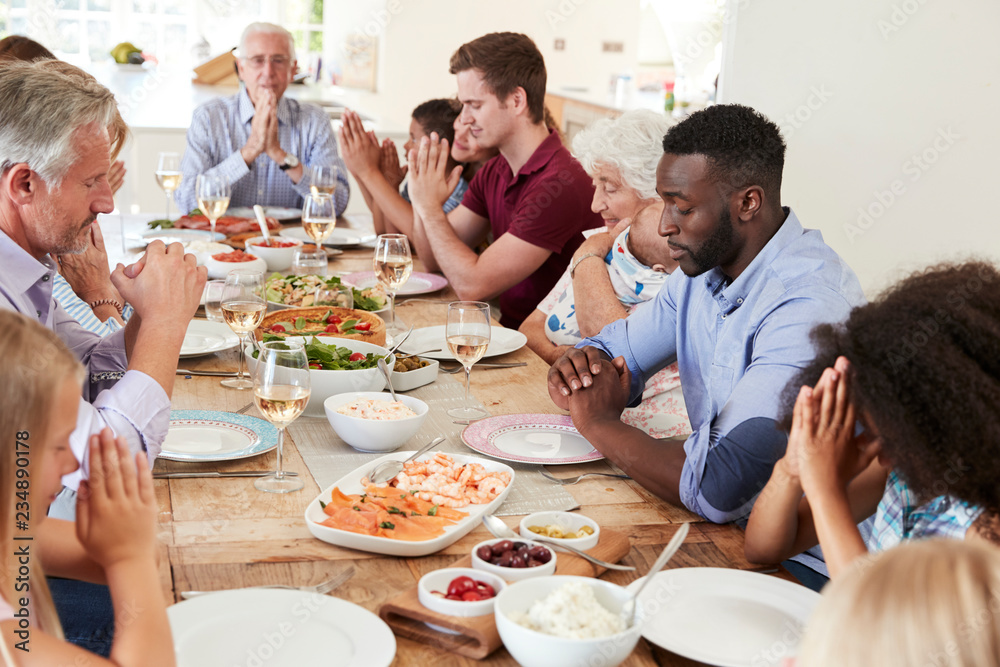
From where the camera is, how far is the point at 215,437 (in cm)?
155

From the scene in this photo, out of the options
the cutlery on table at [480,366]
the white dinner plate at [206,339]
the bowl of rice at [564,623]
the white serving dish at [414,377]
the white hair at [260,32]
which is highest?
the white hair at [260,32]

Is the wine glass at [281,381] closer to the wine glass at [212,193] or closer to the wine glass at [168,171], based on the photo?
the wine glass at [212,193]

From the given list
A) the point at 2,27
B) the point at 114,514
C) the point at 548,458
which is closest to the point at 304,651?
the point at 114,514

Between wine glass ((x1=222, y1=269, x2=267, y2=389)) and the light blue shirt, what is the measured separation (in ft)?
2.33

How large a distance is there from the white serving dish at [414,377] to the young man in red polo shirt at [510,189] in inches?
34.5

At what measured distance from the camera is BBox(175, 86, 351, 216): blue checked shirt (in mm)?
3910

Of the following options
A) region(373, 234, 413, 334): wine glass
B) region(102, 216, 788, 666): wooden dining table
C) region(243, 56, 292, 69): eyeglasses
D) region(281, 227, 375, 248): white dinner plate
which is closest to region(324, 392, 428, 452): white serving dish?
region(102, 216, 788, 666): wooden dining table

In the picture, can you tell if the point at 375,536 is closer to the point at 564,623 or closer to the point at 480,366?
the point at 564,623

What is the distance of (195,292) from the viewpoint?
153 centimetres

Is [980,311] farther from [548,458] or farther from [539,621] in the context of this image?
[548,458]

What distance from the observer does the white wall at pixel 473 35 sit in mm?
8852

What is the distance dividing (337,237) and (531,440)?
1.96 meters
